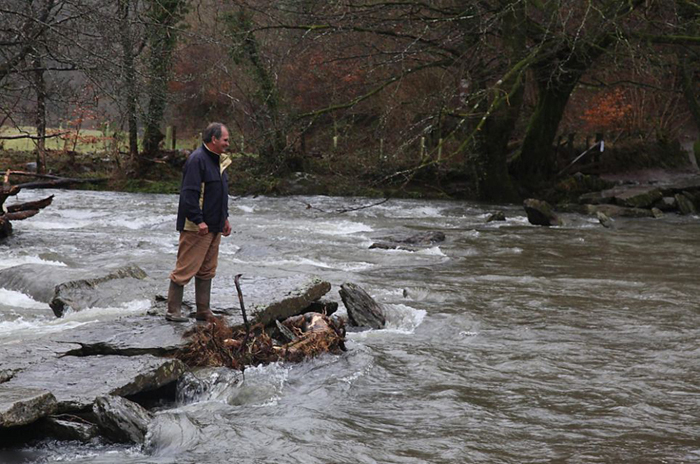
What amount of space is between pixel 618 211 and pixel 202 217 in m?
17.0

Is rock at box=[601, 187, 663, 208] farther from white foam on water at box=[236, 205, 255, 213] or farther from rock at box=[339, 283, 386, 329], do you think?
rock at box=[339, 283, 386, 329]

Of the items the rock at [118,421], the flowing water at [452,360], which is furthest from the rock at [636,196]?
the rock at [118,421]

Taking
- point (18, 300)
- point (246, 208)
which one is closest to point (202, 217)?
point (18, 300)

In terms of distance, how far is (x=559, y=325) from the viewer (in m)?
9.37

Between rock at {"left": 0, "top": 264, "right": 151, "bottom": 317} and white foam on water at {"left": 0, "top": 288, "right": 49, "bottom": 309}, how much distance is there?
0.06m

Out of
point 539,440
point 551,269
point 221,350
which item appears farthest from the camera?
point 551,269

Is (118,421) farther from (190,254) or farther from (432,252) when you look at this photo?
(432,252)

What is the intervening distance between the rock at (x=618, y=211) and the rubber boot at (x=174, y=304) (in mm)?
16358

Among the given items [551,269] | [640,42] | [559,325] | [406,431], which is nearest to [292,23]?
[640,42]

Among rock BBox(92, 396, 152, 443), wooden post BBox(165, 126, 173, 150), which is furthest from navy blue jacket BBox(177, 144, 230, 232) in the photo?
wooden post BBox(165, 126, 173, 150)

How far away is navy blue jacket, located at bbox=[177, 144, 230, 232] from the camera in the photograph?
7523 mm

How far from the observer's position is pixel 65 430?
570 cm

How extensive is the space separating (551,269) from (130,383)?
8.51 m

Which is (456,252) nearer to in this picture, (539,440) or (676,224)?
(676,224)
